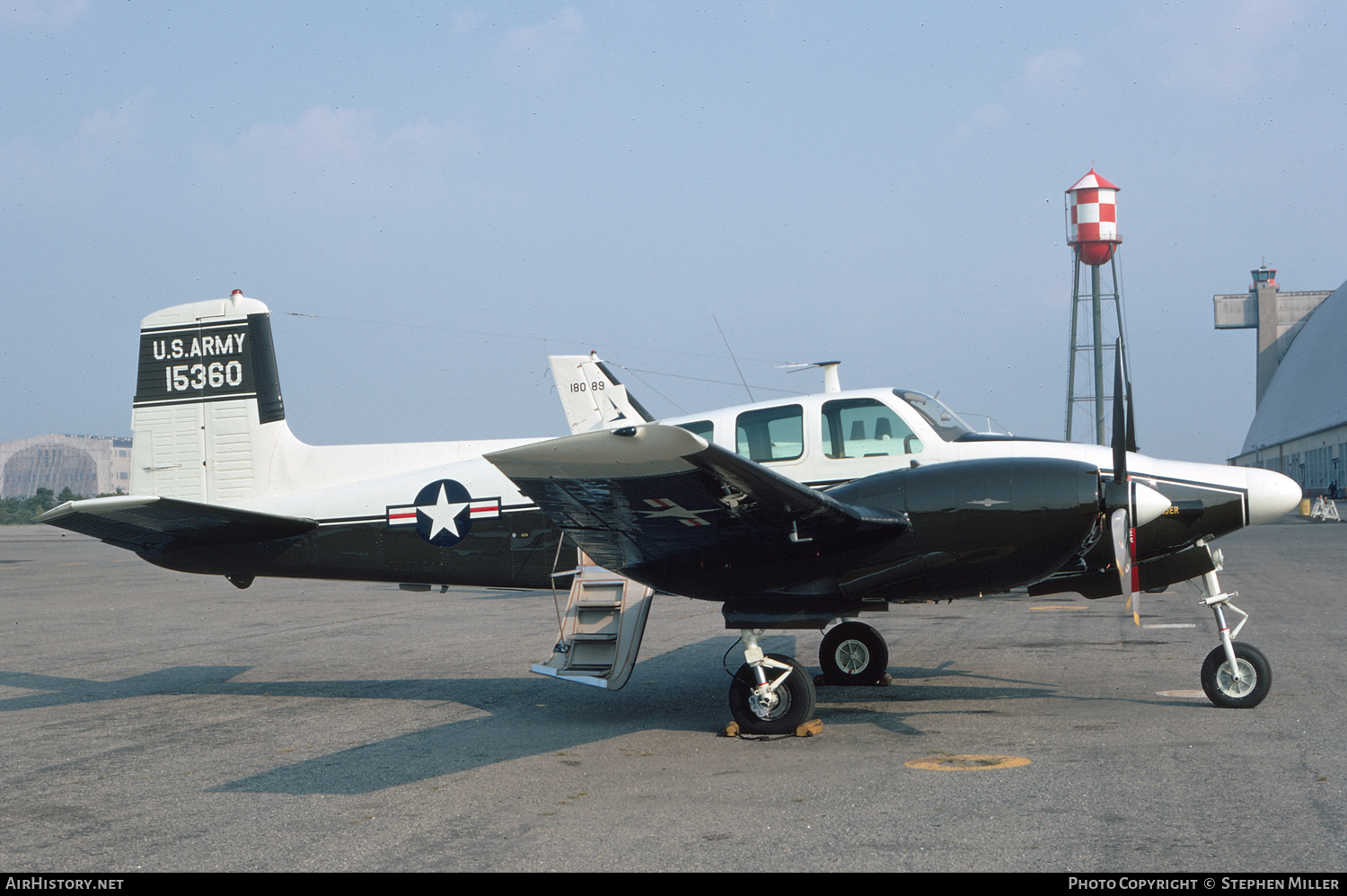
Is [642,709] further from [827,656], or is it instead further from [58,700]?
[58,700]

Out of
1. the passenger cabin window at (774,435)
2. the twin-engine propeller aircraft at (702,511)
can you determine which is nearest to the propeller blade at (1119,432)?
the twin-engine propeller aircraft at (702,511)

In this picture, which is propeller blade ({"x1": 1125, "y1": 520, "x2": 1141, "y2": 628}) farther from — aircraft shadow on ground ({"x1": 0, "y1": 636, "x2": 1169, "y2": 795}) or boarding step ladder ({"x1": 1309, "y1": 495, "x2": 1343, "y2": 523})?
boarding step ladder ({"x1": 1309, "y1": 495, "x2": 1343, "y2": 523})

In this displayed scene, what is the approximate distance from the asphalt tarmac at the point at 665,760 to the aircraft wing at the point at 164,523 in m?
1.51

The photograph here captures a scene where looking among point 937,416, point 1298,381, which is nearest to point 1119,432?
point 937,416

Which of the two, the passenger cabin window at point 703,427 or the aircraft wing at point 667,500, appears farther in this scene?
the passenger cabin window at point 703,427

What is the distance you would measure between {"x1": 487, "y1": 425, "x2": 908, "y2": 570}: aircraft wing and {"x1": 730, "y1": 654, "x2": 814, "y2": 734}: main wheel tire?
976mm

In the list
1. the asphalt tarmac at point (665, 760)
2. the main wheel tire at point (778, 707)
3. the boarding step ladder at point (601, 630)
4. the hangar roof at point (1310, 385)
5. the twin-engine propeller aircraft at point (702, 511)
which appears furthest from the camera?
the hangar roof at point (1310, 385)

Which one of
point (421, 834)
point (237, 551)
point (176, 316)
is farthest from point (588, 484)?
point (176, 316)

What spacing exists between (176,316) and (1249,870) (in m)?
10.1

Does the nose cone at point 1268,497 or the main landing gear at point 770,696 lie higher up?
the nose cone at point 1268,497

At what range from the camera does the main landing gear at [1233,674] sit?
766cm

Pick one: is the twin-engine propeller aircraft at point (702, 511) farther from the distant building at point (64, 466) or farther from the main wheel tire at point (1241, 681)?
the distant building at point (64, 466)

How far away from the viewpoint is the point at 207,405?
34.0ft

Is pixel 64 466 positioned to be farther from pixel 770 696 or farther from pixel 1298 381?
pixel 770 696
